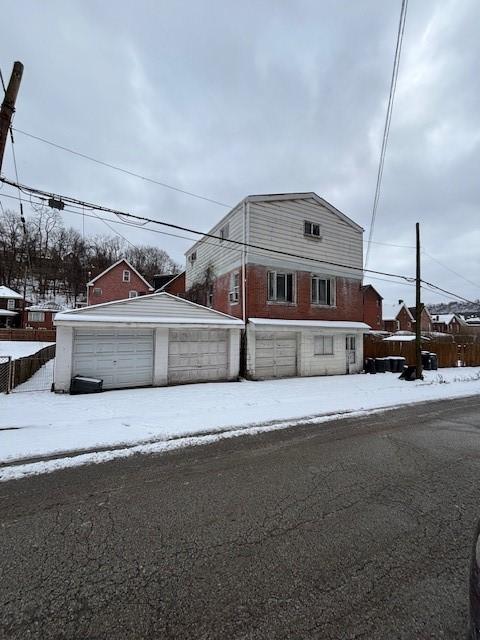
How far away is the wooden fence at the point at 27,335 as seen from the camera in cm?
2917

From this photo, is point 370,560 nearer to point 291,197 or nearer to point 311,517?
point 311,517

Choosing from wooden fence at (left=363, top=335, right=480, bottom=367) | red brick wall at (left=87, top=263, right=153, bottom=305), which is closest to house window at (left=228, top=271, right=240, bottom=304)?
wooden fence at (left=363, top=335, right=480, bottom=367)

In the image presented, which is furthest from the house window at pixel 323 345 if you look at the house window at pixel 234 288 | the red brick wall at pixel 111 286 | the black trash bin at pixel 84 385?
the red brick wall at pixel 111 286

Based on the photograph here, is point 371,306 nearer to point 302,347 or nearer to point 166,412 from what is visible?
point 302,347

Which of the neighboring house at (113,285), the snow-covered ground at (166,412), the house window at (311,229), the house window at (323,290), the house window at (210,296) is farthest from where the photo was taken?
the neighboring house at (113,285)

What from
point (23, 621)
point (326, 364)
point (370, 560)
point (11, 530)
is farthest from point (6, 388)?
point (326, 364)

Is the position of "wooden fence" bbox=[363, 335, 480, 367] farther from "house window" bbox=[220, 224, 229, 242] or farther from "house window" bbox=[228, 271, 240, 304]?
"house window" bbox=[220, 224, 229, 242]

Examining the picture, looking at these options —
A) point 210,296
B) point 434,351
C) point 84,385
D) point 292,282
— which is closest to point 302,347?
point 292,282

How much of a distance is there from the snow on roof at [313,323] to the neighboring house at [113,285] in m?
24.1

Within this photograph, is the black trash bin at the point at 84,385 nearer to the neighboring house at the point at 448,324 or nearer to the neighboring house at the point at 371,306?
the neighboring house at the point at 371,306

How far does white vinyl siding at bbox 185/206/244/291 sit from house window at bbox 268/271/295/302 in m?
1.73

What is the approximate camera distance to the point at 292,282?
15.0 m

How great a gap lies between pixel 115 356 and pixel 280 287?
788 centimetres

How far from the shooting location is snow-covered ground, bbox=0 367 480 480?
5.40 m
